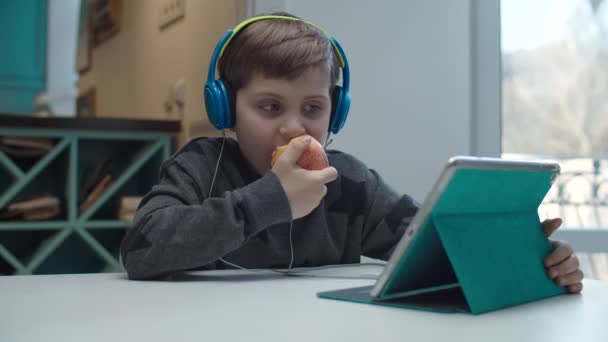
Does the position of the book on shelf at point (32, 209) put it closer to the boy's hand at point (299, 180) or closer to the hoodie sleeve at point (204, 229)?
the hoodie sleeve at point (204, 229)

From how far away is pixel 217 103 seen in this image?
1078 mm

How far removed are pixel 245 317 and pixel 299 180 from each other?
31cm

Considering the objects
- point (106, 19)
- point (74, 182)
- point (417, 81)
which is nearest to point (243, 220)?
point (417, 81)

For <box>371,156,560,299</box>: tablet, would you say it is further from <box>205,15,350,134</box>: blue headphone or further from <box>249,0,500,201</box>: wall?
<box>249,0,500,201</box>: wall

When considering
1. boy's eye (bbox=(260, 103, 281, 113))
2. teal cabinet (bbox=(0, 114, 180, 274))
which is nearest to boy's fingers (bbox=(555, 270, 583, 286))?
boy's eye (bbox=(260, 103, 281, 113))

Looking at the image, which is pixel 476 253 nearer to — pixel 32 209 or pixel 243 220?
pixel 243 220

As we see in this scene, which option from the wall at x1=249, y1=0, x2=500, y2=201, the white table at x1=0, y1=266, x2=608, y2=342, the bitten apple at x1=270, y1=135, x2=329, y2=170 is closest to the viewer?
the white table at x1=0, y1=266, x2=608, y2=342

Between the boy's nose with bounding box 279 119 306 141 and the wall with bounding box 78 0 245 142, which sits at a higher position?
the wall with bounding box 78 0 245 142

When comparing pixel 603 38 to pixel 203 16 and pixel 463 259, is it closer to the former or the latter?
pixel 203 16

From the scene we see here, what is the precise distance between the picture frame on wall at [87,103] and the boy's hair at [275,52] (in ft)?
10.3

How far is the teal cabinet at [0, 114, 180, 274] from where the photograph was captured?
2.42m

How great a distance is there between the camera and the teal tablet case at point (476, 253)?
0.61 meters

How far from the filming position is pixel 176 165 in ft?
3.51

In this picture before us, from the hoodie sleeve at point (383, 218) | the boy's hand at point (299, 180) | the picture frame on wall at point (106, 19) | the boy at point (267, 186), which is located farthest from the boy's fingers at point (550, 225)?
the picture frame on wall at point (106, 19)
